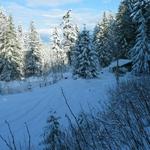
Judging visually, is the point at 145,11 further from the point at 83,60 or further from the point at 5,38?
the point at 5,38

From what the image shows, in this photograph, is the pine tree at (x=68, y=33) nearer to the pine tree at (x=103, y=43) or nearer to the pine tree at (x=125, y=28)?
the pine tree at (x=103, y=43)

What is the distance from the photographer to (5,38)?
177ft

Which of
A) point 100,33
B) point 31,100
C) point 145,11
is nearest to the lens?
point 31,100

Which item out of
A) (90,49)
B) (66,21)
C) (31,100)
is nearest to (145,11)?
(90,49)

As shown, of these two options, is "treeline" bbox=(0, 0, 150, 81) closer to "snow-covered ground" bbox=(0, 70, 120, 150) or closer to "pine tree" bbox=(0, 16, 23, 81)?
"pine tree" bbox=(0, 16, 23, 81)

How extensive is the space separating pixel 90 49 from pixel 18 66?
15.8m

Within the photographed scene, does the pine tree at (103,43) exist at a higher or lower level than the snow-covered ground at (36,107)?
higher

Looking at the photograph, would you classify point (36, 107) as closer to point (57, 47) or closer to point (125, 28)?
point (125, 28)

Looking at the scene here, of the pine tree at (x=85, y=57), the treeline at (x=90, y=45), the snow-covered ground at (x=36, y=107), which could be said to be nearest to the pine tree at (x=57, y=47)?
the treeline at (x=90, y=45)

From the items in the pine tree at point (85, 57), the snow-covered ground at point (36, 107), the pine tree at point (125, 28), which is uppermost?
the pine tree at point (125, 28)

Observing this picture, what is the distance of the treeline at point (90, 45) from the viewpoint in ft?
124

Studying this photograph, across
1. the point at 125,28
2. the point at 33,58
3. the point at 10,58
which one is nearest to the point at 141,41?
the point at 125,28

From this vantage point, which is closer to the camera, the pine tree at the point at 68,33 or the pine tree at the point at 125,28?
the pine tree at the point at 125,28

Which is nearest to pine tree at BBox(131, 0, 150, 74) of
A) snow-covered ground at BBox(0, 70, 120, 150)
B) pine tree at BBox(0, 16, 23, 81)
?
snow-covered ground at BBox(0, 70, 120, 150)
